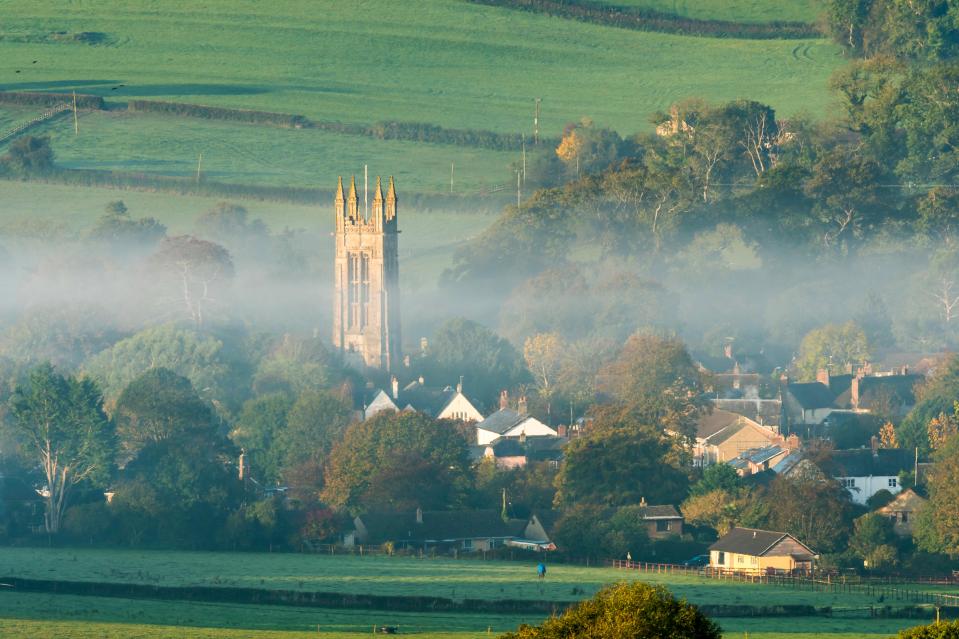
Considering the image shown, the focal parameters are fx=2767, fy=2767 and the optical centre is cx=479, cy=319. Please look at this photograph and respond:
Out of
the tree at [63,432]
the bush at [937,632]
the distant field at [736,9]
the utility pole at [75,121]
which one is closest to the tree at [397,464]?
the tree at [63,432]

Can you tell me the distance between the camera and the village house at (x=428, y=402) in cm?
13425

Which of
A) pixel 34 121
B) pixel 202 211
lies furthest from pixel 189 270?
pixel 34 121

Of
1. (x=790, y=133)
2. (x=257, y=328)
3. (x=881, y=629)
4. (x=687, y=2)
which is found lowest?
(x=881, y=629)

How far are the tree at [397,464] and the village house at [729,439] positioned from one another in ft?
43.7

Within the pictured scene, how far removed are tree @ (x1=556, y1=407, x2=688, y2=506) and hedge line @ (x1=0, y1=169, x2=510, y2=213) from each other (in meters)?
62.2

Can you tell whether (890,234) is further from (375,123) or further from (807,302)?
(375,123)

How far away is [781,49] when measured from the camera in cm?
19400

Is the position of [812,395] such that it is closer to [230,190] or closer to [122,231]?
[122,231]

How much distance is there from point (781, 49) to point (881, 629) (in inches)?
4685

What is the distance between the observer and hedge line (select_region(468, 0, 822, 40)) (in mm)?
194500

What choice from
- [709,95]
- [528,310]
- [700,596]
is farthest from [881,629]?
[709,95]

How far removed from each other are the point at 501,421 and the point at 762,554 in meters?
36.5

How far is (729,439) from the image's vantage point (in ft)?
401

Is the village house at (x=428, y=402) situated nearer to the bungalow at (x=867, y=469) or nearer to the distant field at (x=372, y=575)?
the bungalow at (x=867, y=469)
